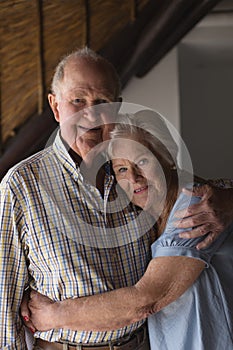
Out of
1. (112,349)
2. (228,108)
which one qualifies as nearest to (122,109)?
(112,349)

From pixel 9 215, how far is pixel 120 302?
38 cm

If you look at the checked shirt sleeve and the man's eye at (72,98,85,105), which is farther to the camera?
the man's eye at (72,98,85,105)

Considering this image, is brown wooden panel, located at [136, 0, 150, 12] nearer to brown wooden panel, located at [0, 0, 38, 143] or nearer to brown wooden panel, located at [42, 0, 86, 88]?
brown wooden panel, located at [42, 0, 86, 88]

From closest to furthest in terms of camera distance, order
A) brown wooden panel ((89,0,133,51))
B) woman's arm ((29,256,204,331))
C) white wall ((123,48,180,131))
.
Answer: woman's arm ((29,256,204,331))
brown wooden panel ((89,0,133,51))
white wall ((123,48,180,131))

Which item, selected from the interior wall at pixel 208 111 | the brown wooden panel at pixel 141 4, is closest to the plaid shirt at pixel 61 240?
the brown wooden panel at pixel 141 4

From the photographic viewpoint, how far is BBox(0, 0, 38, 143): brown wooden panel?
2340mm

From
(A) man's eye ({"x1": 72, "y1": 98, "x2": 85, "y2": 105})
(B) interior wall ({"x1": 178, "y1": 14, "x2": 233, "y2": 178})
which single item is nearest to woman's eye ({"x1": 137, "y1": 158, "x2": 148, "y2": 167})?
(A) man's eye ({"x1": 72, "y1": 98, "x2": 85, "y2": 105})

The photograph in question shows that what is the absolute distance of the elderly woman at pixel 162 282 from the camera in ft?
5.38

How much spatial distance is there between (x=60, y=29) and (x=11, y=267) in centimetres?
116

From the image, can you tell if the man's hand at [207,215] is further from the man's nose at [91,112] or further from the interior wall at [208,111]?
the interior wall at [208,111]

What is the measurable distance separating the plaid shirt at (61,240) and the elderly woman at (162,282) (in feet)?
0.16

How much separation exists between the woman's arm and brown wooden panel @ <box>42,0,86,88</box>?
1.16 m

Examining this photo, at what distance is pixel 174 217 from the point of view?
1.66 meters

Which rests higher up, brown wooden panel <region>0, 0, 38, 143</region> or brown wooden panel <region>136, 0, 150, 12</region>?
brown wooden panel <region>136, 0, 150, 12</region>
